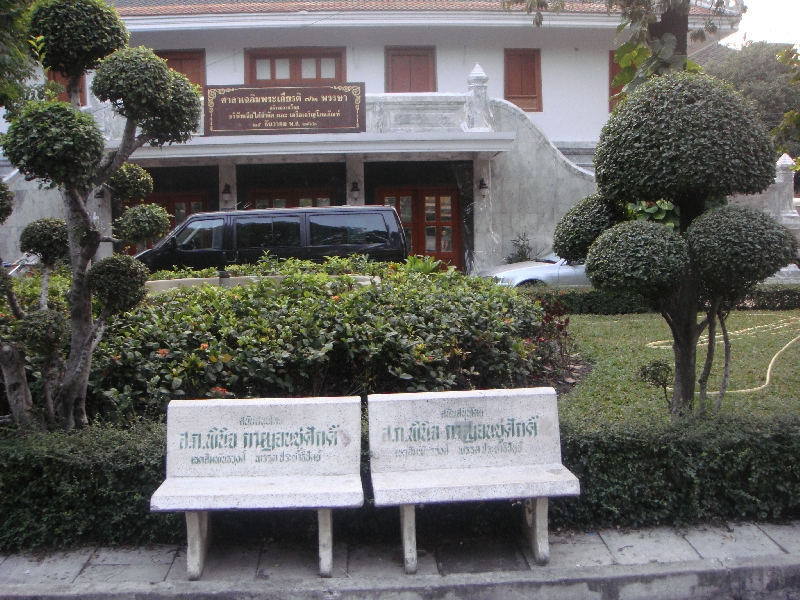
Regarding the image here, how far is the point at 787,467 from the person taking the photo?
4629mm

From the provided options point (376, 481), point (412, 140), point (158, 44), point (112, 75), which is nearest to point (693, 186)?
point (376, 481)

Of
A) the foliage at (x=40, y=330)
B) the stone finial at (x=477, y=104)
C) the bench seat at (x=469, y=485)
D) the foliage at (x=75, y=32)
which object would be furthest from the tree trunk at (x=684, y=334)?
the stone finial at (x=477, y=104)

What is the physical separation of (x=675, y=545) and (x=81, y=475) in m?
3.58


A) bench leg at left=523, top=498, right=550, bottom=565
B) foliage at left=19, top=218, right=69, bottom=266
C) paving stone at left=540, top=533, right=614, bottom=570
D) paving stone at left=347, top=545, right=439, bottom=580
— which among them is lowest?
paving stone at left=347, top=545, right=439, bottom=580

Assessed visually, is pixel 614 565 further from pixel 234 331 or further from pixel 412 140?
pixel 412 140

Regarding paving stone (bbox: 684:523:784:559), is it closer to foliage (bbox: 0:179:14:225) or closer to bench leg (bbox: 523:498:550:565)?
bench leg (bbox: 523:498:550:565)

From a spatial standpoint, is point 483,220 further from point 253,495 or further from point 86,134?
point 253,495

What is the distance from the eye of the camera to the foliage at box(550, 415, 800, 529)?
458 cm

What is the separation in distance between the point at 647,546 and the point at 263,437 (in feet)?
7.80

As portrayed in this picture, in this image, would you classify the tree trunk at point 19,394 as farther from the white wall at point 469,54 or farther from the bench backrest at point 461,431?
the white wall at point 469,54

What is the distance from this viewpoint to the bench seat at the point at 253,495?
3998mm

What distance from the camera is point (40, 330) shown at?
186 inches

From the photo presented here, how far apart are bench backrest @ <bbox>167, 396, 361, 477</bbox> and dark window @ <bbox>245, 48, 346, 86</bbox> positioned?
15.5 m

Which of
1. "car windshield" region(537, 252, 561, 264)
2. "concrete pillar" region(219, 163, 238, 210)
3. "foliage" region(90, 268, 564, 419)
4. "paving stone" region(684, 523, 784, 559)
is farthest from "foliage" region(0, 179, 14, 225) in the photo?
"concrete pillar" region(219, 163, 238, 210)
